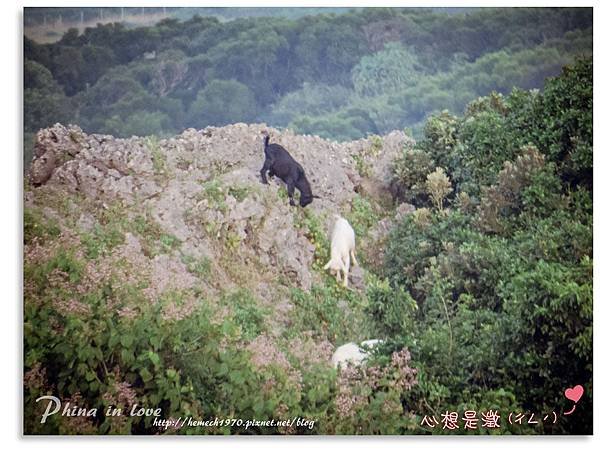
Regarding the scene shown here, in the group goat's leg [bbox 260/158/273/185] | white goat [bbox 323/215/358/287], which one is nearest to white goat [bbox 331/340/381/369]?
white goat [bbox 323/215/358/287]

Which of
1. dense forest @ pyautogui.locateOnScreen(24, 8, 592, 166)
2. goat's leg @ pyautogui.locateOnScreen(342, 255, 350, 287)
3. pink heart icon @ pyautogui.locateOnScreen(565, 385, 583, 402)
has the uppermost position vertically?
dense forest @ pyautogui.locateOnScreen(24, 8, 592, 166)

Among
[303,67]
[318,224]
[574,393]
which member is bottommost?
[574,393]

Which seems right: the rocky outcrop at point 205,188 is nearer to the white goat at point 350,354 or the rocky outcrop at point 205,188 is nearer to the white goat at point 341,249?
the white goat at point 341,249

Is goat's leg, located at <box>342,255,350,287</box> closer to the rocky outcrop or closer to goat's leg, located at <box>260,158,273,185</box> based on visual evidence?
the rocky outcrop

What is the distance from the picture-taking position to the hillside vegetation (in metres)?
4.04

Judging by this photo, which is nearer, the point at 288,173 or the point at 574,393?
the point at 574,393

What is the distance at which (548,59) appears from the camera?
4324mm

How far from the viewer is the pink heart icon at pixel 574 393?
4078 mm

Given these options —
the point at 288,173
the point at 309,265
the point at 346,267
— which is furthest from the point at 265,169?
the point at 346,267

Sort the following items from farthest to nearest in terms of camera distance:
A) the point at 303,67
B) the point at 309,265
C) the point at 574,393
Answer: the point at 303,67
the point at 309,265
the point at 574,393

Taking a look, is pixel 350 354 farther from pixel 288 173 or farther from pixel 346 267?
pixel 288 173

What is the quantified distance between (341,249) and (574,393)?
1260 mm

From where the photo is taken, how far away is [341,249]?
4.30 metres

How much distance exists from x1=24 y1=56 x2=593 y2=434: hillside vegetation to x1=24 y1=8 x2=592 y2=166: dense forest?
0.9 inches
